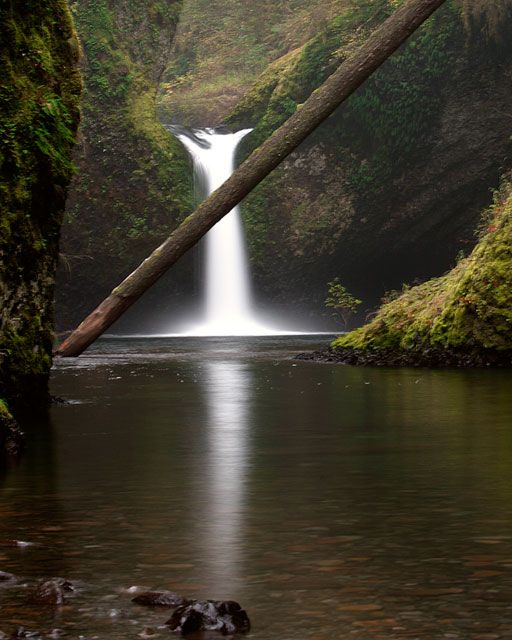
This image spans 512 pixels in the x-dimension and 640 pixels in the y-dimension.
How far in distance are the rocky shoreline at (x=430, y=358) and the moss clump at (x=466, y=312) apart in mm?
80

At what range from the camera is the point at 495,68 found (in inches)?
1332

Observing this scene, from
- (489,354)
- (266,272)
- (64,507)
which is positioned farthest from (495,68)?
(64,507)

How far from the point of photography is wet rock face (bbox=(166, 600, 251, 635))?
3.67m

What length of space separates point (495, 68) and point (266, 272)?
9.05 metres

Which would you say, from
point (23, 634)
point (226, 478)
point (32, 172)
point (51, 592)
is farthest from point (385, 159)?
point (23, 634)

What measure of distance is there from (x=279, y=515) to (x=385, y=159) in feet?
98.7

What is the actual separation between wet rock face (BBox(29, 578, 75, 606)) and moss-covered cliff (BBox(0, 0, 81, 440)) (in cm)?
641

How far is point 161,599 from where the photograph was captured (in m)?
3.98

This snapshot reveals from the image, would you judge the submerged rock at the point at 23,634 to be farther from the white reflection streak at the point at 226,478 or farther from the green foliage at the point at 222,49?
the green foliage at the point at 222,49

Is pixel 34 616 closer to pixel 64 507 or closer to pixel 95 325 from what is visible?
pixel 64 507

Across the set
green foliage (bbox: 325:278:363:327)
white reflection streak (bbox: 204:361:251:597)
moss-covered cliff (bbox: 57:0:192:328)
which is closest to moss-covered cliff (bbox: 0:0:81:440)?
white reflection streak (bbox: 204:361:251:597)

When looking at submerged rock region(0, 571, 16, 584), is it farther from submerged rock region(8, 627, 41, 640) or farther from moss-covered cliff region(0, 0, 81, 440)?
moss-covered cliff region(0, 0, 81, 440)

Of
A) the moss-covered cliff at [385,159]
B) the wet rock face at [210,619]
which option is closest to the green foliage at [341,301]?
the moss-covered cliff at [385,159]

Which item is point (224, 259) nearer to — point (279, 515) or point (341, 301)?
point (341, 301)
